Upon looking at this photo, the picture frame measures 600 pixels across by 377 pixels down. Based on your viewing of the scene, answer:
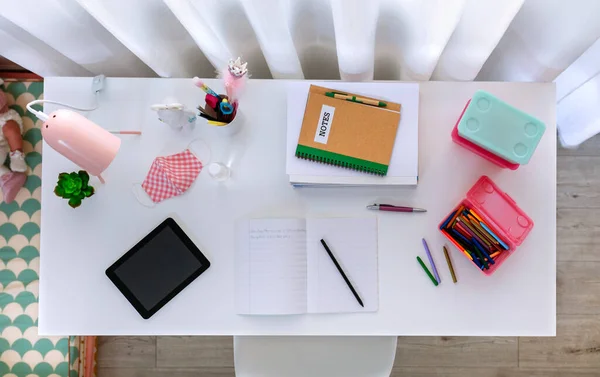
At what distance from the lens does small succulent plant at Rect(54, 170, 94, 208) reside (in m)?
1.00

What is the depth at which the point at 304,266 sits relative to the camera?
1.05 m

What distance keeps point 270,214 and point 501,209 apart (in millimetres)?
456

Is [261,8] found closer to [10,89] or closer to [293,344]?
[293,344]

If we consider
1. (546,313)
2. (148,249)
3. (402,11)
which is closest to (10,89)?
(148,249)

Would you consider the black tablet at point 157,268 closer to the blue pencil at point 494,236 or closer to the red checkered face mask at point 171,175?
the red checkered face mask at point 171,175

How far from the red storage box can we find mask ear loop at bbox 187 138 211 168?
51 cm

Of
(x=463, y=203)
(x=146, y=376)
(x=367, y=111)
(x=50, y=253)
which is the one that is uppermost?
(x=367, y=111)

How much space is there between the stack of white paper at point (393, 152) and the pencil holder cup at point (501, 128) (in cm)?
11

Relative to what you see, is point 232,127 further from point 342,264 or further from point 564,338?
point 564,338

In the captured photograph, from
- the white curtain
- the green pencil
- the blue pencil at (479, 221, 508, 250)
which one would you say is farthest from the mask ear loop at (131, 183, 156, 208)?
the blue pencil at (479, 221, 508, 250)

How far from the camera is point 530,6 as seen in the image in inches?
35.2

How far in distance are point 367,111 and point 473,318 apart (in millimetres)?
463

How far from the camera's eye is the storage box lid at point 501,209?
983 millimetres

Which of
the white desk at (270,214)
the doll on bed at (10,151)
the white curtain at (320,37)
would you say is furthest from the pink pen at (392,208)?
the doll on bed at (10,151)
